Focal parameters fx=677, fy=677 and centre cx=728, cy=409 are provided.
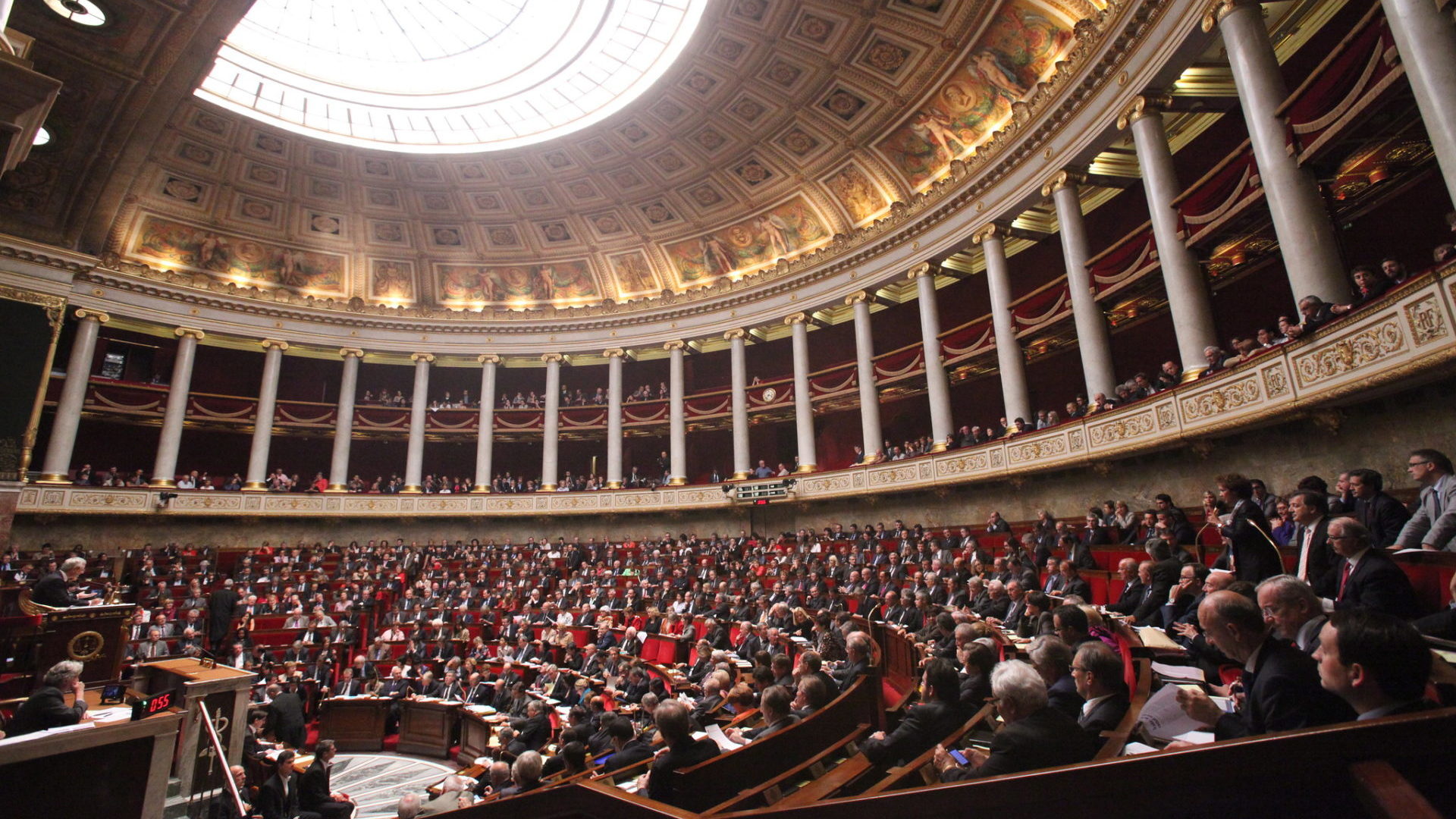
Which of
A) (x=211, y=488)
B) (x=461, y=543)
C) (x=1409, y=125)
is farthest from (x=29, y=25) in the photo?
(x=1409, y=125)

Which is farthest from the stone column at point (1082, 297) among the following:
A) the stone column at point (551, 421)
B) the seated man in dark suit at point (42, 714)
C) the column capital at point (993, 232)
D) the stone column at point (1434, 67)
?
the stone column at point (551, 421)

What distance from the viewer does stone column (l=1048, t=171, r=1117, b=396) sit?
42.8 ft

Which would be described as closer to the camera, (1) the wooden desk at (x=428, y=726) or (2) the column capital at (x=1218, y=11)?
(2) the column capital at (x=1218, y=11)

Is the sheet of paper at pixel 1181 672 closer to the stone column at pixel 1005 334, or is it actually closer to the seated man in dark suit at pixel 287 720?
the seated man in dark suit at pixel 287 720

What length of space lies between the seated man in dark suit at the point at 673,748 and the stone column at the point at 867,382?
49.3 feet

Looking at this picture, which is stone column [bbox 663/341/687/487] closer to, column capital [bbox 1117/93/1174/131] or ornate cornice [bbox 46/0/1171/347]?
ornate cornice [bbox 46/0/1171/347]

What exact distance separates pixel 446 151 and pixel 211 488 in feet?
43.3

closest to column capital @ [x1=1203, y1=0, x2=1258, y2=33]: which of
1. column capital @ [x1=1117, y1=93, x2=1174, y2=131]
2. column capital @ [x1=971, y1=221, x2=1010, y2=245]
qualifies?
column capital @ [x1=1117, y1=93, x2=1174, y2=131]

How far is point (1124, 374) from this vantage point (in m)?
16.6

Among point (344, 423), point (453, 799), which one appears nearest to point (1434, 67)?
point (453, 799)

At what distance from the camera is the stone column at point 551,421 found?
2467 cm

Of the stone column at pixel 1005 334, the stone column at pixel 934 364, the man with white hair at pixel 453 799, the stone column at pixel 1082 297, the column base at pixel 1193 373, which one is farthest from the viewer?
the stone column at pixel 934 364

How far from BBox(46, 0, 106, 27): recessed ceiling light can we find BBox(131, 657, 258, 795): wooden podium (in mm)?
12735

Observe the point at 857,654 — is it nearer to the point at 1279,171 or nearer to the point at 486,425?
the point at 1279,171
